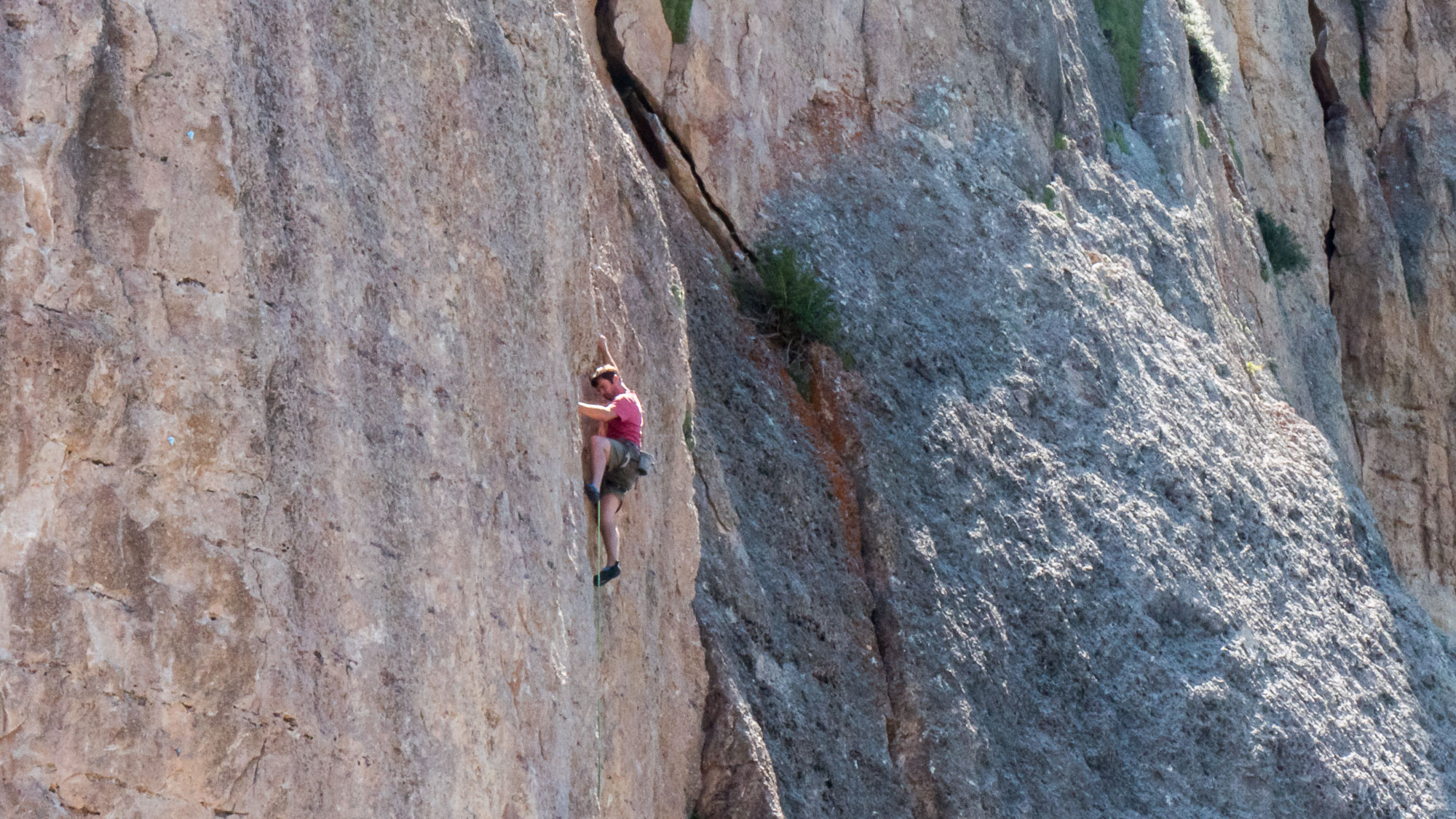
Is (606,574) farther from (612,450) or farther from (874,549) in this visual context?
(874,549)

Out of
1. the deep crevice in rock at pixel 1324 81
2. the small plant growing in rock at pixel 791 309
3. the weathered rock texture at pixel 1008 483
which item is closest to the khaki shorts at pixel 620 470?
the weathered rock texture at pixel 1008 483

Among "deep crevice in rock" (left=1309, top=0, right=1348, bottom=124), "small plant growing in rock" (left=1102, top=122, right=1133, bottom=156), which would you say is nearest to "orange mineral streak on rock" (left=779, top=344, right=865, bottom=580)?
"small plant growing in rock" (left=1102, top=122, right=1133, bottom=156)

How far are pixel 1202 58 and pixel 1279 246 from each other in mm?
2789

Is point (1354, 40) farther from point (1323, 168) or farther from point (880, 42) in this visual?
point (880, 42)

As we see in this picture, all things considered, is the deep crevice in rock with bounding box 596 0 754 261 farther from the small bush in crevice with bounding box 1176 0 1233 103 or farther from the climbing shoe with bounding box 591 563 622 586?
the small bush in crevice with bounding box 1176 0 1233 103

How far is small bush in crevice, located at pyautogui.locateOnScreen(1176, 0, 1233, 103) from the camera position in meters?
20.0

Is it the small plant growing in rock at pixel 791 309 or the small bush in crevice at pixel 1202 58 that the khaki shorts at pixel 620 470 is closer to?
the small plant growing in rock at pixel 791 309

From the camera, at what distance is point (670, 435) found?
7.97 m

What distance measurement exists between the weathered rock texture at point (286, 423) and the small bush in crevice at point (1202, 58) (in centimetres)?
1545

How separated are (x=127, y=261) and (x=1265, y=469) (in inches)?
491

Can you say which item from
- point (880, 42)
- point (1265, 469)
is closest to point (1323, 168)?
point (1265, 469)

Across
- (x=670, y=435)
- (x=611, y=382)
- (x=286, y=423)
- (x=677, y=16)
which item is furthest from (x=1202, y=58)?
(x=286, y=423)

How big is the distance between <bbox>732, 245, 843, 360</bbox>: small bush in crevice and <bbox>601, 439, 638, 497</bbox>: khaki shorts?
12.9 ft

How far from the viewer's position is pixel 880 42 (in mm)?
13422
